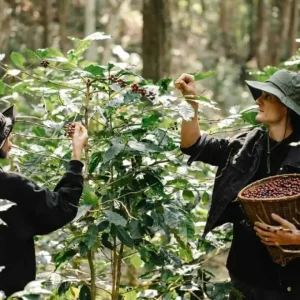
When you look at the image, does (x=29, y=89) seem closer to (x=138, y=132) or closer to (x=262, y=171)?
(x=138, y=132)

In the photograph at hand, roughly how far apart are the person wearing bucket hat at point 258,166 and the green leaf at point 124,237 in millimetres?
346

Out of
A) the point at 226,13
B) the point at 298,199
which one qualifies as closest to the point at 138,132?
the point at 298,199

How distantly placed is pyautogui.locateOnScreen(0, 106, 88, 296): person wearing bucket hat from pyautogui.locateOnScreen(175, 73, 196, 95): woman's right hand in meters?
0.59

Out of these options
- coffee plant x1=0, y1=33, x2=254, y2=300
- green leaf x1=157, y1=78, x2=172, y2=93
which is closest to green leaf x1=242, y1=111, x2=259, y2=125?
coffee plant x1=0, y1=33, x2=254, y2=300

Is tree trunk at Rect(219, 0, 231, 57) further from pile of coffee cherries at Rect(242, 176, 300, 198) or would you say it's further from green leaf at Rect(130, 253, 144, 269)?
pile of coffee cherries at Rect(242, 176, 300, 198)

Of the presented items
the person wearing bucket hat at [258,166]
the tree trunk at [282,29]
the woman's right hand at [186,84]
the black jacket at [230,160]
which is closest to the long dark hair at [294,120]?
the person wearing bucket hat at [258,166]

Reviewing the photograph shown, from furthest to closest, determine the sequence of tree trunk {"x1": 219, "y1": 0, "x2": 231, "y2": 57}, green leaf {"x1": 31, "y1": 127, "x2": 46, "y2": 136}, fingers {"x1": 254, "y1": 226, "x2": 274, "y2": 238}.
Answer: tree trunk {"x1": 219, "y1": 0, "x2": 231, "y2": 57}
green leaf {"x1": 31, "y1": 127, "x2": 46, "y2": 136}
fingers {"x1": 254, "y1": 226, "x2": 274, "y2": 238}

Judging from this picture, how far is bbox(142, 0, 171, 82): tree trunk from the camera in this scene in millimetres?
6547

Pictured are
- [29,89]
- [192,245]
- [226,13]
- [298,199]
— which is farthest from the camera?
[226,13]

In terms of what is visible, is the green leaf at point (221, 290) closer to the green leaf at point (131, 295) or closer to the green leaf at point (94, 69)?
the green leaf at point (131, 295)

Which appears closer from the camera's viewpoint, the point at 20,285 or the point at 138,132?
the point at 20,285

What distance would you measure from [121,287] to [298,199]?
3.86 ft

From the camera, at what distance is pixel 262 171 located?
297 cm

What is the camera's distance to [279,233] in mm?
2627
